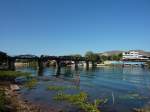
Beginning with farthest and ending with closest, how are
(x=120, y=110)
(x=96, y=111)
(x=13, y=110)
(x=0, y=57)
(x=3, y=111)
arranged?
1. (x=0, y=57)
2. (x=120, y=110)
3. (x=96, y=111)
4. (x=13, y=110)
5. (x=3, y=111)

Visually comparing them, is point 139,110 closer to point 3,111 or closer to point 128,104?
point 128,104

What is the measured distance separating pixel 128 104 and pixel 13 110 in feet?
57.8

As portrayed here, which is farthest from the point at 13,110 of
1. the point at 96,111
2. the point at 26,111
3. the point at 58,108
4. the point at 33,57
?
the point at 33,57

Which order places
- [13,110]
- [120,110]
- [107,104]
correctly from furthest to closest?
1. [107,104]
2. [120,110]
3. [13,110]

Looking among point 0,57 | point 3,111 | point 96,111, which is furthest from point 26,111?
point 0,57

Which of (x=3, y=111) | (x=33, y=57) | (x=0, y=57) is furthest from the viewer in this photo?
(x=33, y=57)

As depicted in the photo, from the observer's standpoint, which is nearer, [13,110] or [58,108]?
[13,110]

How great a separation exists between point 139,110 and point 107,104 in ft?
19.4

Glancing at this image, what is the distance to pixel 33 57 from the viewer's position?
17488 cm

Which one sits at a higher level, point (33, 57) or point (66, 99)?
point (33, 57)

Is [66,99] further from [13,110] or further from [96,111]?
[13,110]

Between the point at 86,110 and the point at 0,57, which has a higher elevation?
the point at 0,57

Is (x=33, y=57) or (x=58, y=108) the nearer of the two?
(x=58, y=108)

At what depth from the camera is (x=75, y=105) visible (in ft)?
124
